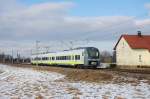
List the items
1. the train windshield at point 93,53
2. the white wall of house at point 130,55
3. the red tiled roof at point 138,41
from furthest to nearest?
the red tiled roof at point 138,41, the white wall of house at point 130,55, the train windshield at point 93,53

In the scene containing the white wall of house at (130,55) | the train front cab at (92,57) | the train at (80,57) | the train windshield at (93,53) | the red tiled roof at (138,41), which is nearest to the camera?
the train front cab at (92,57)

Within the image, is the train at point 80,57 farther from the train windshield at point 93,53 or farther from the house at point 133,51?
the house at point 133,51

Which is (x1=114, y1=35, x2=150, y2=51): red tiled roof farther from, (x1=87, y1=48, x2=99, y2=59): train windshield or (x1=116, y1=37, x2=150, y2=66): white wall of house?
(x1=87, y1=48, x2=99, y2=59): train windshield

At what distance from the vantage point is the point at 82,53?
46562 mm

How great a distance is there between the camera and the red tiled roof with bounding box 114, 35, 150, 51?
61.3 m

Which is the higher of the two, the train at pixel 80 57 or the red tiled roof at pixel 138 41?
the red tiled roof at pixel 138 41

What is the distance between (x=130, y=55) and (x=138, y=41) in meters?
3.05

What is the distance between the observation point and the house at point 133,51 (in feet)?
197

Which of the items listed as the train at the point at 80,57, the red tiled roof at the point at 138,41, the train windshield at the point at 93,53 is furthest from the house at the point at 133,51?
the train windshield at the point at 93,53

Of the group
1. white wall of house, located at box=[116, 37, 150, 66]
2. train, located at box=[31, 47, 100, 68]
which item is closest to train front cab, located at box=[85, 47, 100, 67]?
train, located at box=[31, 47, 100, 68]

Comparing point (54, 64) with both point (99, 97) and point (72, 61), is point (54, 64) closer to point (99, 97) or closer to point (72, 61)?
point (72, 61)

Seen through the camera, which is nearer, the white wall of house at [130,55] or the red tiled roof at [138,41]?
the white wall of house at [130,55]

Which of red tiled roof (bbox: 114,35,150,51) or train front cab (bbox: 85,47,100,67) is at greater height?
red tiled roof (bbox: 114,35,150,51)

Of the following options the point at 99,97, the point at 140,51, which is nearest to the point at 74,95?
the point at 99,97
